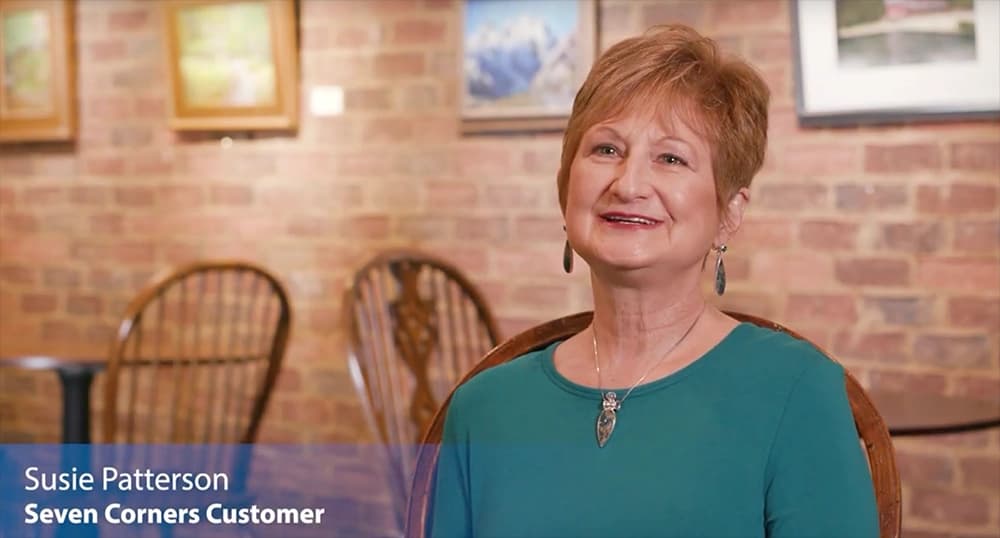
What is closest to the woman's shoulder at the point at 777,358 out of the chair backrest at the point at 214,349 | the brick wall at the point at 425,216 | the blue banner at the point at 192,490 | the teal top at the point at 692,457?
the teal top at the point at 692,457

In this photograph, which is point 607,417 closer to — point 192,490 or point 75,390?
point 192,490

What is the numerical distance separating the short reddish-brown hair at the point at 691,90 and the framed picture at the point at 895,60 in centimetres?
158

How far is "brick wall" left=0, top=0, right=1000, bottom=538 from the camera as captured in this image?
2611mm

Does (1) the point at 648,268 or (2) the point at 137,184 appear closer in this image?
(1) the point at 648,268

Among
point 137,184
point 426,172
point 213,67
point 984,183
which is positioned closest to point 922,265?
point 984,183

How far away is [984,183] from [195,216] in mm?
2240

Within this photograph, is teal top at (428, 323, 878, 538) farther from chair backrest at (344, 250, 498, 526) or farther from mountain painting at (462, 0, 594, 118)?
mountain painting at (462, 0, 594, 118)

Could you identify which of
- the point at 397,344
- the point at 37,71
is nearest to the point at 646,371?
the point at 397,344

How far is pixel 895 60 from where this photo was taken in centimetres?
263

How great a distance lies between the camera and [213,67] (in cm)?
364

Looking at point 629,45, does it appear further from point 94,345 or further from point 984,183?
point 94,345

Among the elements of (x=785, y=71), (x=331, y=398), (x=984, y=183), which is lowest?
Answer: (x=331, y=398)

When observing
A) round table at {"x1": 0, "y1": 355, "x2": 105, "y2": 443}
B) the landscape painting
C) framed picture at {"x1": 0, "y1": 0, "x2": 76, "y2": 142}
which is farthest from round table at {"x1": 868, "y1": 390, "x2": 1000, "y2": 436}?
framed picture at {"x1": 0, "y1": 0, "x2": 76, "y2": 142}

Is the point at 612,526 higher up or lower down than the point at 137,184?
lower down
